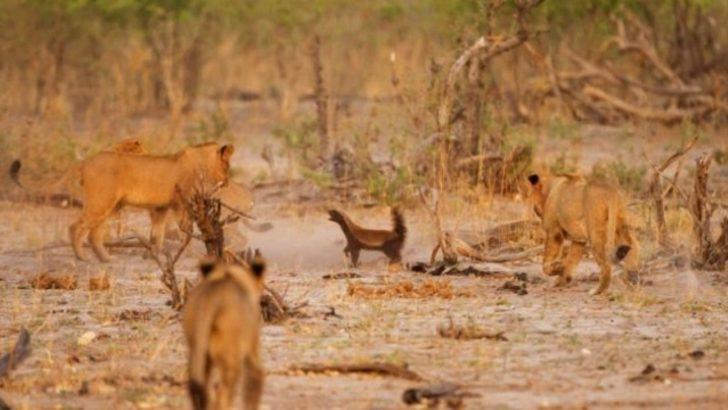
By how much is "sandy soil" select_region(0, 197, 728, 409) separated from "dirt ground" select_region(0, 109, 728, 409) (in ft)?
0.03

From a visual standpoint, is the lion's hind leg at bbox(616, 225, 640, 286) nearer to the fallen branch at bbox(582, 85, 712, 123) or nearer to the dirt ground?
the dirt ground

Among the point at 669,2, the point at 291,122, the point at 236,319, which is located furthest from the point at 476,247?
the point at 669,2

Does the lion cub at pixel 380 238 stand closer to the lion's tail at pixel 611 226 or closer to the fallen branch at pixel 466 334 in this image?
the lion's tail at pixel 611 226

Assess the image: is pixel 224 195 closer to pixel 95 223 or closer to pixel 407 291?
pixel 95 223

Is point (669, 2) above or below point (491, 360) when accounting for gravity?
above

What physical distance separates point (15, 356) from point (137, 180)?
5.07 metres

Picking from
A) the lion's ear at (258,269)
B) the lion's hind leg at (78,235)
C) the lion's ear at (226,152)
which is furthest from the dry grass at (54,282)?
the lion's ear at (258,269)

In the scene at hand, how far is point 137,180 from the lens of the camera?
41.2ft

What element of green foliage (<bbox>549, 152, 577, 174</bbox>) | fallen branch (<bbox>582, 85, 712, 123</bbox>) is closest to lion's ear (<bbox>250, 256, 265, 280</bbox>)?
green foliage (<bbox>549, 152, 577, 174</bbox>)

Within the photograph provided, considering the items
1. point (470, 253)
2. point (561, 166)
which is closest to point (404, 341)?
point (470, 253)

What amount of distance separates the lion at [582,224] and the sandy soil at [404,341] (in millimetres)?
168

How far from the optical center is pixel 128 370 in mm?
7785

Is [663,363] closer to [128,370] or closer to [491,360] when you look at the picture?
[491,360]

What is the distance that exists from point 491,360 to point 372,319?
132 centimetres
